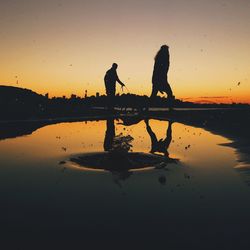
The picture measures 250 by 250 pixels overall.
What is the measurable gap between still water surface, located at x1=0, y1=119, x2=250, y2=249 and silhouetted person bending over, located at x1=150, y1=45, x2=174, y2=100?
36.3ft

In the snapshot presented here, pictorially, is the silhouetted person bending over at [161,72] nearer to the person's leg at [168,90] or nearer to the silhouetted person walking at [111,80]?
the person's leg at [168,90]

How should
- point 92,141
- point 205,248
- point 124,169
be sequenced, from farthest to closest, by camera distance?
point 92,141
point 124,169
point 205,248

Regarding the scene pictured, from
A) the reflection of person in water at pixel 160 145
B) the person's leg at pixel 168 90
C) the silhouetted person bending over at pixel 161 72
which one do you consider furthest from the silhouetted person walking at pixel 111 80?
the reflection of person in water at pixel 160 145

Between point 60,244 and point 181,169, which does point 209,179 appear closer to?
point 181,169

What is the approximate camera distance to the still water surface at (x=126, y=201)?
3.60 m

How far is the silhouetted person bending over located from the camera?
1888cm

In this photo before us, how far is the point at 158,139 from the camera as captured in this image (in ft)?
39.0

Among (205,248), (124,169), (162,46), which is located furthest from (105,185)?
(162,46)

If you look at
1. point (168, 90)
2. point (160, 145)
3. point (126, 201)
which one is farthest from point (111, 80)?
point (126, 201)

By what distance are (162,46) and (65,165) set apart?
12638 mm

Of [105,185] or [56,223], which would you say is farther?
[105,185]

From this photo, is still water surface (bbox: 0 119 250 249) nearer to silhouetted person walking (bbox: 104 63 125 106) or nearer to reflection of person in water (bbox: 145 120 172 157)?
reflection of person in water (bbox: 145 120 172 157)

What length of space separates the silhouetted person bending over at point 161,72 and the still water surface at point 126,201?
1106cm

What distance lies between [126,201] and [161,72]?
1491 cm
